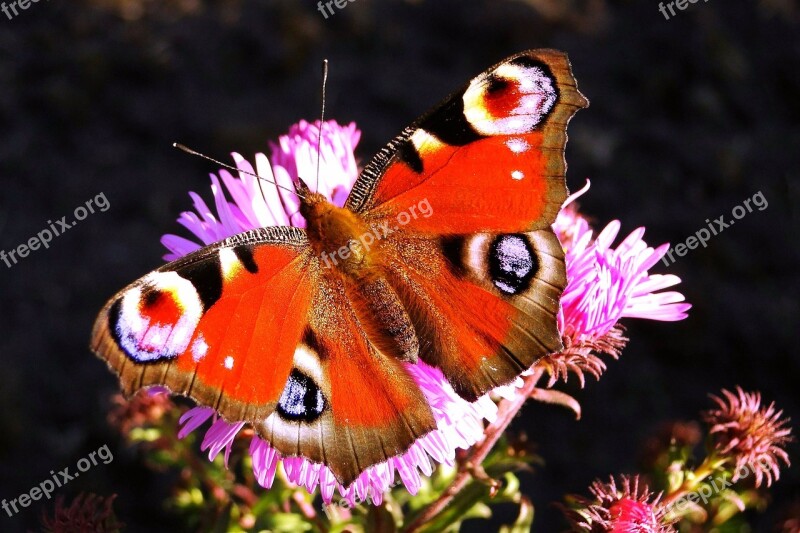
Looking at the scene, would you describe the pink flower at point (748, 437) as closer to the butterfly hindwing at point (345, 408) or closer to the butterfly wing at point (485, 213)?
the butterfly wing at point (485, 213)

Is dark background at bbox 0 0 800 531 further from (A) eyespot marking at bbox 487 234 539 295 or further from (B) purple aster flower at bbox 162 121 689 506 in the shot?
(A) eyespot marking at bbox 487 234 539 295

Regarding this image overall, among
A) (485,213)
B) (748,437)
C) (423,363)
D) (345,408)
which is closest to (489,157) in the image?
(485,213)

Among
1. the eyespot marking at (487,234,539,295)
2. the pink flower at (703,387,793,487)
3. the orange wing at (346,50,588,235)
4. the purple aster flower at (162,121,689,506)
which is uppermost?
the orange wing at (346,50,588,235)

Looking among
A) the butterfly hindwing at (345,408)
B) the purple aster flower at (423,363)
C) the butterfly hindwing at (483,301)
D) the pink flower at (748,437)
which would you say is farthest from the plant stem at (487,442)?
the pink flower at (748,437)

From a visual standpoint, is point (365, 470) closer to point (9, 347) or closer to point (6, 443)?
point (6, 443)

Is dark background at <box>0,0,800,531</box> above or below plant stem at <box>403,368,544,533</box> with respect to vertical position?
above

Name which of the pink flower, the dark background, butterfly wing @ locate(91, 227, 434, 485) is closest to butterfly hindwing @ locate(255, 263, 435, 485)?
butterfly wing @ locate(91, 227, 434, 485)

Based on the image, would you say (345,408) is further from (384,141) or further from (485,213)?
(384,141)
